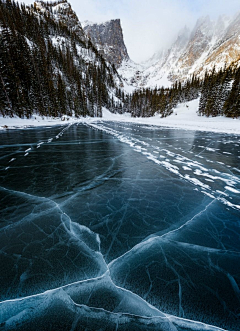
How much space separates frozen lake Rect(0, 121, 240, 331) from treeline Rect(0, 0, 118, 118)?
3054cm

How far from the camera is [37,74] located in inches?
1494

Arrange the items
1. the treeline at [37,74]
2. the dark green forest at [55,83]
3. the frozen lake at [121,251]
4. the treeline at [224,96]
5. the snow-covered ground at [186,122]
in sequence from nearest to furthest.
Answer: the frozen lake at [121,251]
the snow-covered ground at [186,122]
the treeline at [37,74]
the dark green forest at [55,83]
the treeline at [224,96]

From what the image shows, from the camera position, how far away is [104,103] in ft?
292

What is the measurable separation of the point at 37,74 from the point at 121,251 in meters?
48.4

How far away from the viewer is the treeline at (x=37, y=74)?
28453 millimetres

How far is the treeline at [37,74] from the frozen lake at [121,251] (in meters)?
30.5

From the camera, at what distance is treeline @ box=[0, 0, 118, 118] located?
2845 cm

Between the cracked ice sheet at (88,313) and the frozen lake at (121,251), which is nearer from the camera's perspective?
the cracked ice sheet at (88,313)

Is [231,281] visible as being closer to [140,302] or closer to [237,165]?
[140,302]

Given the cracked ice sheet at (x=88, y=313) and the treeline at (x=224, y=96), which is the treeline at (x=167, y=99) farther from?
the cracked ice sheet at (x=88, y=313)

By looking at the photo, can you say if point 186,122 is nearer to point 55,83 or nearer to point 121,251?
point 121,251

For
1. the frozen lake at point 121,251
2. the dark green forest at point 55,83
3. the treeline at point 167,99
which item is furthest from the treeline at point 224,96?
the frozen lake at point 121,251

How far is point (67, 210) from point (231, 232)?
2910 millimetres

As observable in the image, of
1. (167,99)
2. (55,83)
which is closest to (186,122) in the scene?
(167,99)
